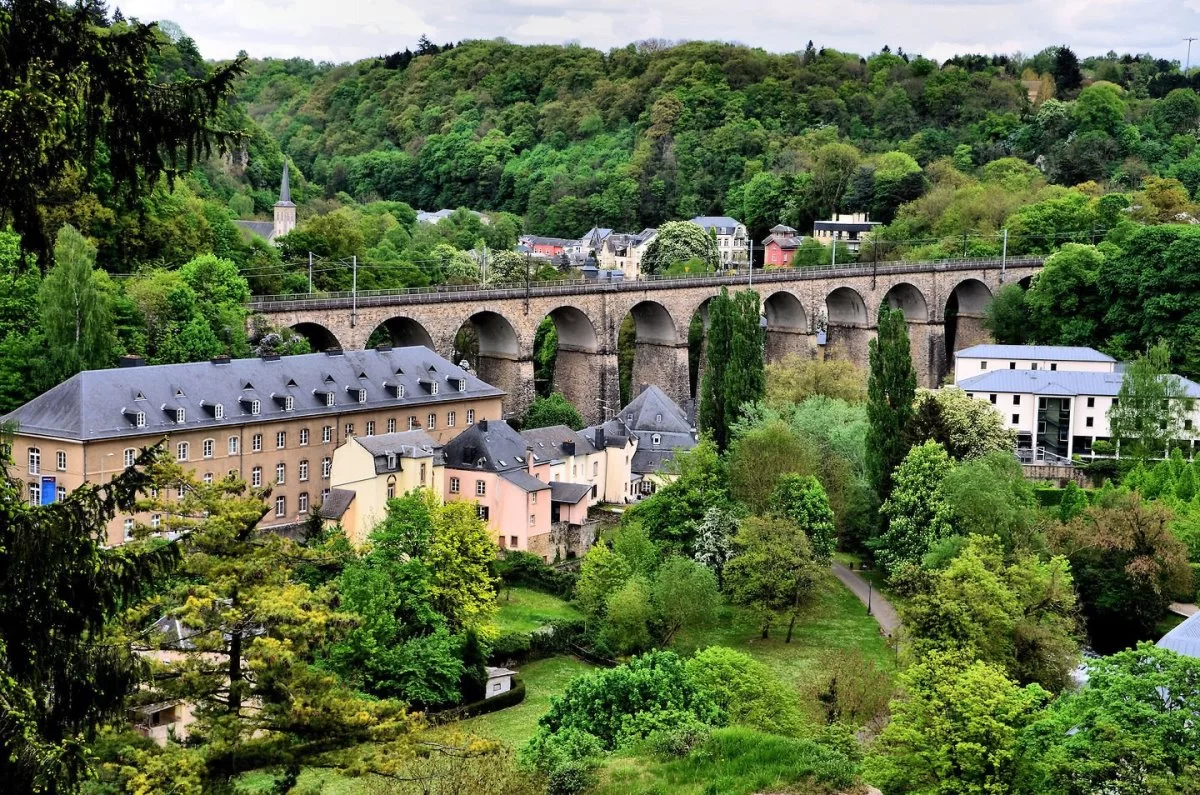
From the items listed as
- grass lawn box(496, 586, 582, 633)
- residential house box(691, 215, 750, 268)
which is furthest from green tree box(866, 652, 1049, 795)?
residential house box(691, 215, 750, 268)

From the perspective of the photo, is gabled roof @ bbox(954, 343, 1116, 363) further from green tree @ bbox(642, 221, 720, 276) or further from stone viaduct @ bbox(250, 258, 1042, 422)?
green tree @ bbox(642, 221, 720, 276)

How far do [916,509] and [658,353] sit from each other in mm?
30910

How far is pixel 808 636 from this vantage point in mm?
46062

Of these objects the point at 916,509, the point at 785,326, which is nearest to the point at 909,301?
the point at 785,326

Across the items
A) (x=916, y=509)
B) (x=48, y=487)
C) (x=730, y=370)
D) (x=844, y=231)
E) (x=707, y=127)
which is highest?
(x=707, y=127)

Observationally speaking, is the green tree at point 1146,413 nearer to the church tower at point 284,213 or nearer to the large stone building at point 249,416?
the large stone building at point 249,416

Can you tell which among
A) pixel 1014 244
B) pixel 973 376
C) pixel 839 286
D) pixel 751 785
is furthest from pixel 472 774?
pixel 1014 244

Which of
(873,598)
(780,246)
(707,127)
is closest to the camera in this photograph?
(873,598)

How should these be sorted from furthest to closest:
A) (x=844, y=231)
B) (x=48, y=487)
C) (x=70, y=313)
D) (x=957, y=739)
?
1. (x=844, y=231)
2. (x=70, y=313)
3. (x=48, y=487)
4. (x=957, y=739)

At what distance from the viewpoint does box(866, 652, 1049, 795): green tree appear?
26828mm

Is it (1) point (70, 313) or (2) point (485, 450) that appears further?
(2) point (485, 450)

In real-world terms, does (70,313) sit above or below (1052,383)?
above

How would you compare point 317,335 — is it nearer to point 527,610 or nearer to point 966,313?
point 527,610

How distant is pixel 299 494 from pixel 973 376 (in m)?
A: 34.0
